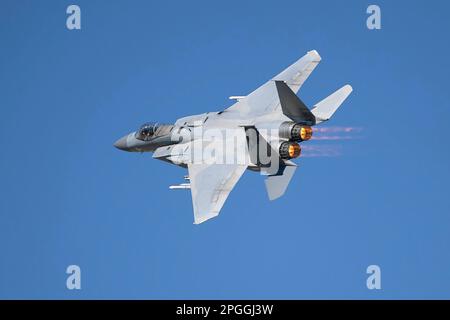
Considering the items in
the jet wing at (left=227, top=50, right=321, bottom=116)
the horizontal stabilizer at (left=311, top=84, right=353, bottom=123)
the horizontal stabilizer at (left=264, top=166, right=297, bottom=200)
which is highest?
the jet wing at (left=227, top=50, right=321, bottom=116)

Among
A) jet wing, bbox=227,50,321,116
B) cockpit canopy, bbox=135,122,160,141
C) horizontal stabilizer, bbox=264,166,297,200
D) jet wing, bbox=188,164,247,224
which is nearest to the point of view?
horizontal stabilizer, bbox=264,166,297,200

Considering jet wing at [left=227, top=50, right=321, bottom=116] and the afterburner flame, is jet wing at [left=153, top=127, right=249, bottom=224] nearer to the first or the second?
jet wing at [left=227, top=50, right=321, bottom=116]

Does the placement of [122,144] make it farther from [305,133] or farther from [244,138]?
[305,133]

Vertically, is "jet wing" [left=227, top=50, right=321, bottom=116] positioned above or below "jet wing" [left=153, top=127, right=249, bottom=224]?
above

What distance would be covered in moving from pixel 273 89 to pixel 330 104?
2.06m

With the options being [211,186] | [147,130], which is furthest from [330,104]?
[147,130]

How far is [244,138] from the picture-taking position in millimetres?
33469

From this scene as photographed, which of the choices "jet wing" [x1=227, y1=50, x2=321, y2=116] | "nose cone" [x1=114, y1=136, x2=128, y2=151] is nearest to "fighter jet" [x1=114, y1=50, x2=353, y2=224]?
"jet wing" [x1=227, y1=50, x2=321, y2=116]

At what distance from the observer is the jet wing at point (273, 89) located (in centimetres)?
3447

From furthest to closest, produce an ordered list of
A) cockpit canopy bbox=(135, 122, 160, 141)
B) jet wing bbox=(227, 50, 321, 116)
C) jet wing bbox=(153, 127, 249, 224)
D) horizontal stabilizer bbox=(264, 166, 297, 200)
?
cockpit canopy bbox=(135, 122, 160, 141) → jet wing bbox=(227, 50, 321, 116) → jet wing bbox=(153, 127, 249, 224) → horizontal stabilizer bbox=(264, 166, 297, 200)

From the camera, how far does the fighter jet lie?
3247 centimetres

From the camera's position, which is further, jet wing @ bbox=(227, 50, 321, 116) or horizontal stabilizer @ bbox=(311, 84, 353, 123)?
jet wing @ bbox=(227, 50, 321, 116)

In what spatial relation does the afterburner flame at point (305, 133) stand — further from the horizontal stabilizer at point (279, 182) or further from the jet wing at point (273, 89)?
the jet wing at point (273, 89)

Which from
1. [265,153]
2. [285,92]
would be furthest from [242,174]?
[285,92]
